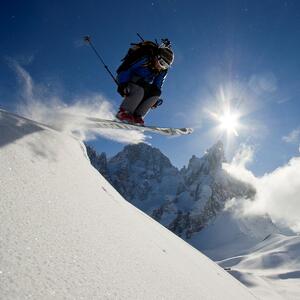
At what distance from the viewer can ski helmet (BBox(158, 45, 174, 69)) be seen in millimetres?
7991

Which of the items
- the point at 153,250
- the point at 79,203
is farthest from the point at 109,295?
the point at 153,250

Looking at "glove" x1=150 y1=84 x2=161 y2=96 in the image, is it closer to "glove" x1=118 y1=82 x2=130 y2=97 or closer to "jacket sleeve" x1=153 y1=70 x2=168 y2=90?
"jacket sleeve" x1=153 y1=70 x2=168 y2=90

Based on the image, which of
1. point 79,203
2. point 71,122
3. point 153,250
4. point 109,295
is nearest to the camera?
point 109,295

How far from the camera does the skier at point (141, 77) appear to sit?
803 centimetres

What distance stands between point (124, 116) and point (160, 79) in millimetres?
1165

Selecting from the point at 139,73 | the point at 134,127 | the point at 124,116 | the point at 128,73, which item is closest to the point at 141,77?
the point at 139,73

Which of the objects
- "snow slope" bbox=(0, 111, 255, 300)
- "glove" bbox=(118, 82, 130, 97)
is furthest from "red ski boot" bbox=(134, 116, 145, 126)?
"snow slope" bbox=(0, 111, 255, 300)

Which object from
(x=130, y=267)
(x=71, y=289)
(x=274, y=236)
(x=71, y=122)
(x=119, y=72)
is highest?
(x=274, y=236)

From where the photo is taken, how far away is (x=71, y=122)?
574 cm

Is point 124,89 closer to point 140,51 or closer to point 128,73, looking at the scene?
point 128,73

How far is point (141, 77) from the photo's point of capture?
838 centimetres

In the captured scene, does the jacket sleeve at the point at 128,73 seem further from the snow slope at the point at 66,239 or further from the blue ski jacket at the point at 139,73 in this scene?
the snow slope at the point at 66,239

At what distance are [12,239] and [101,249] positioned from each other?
76 centimetres

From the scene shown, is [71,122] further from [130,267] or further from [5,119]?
[130,267]
